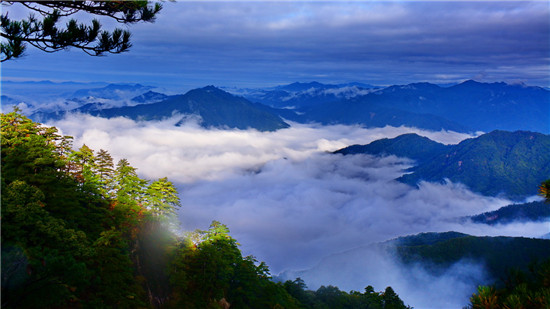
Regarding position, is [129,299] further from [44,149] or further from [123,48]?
[123,48]

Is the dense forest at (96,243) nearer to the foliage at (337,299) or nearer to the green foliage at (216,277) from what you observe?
the green foliage at (216,277)

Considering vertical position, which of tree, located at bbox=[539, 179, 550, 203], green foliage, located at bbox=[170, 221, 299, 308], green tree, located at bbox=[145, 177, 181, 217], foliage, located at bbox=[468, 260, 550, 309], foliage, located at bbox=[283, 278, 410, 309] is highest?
tree, located at bbox=[539, 179, 550, 203]

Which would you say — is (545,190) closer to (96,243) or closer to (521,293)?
(521,293)

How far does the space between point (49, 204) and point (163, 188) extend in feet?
44.3

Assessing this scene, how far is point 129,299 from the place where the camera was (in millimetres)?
26859

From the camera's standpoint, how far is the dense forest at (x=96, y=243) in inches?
670

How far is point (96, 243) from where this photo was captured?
2597 cm

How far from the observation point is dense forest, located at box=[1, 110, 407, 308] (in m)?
17.0

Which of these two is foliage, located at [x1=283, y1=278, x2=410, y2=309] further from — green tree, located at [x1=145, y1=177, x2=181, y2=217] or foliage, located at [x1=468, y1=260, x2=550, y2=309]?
foliage, located at [x1=468, y1=260, x2=550, y2=309]

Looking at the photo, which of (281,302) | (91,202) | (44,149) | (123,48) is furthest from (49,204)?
(281,302)

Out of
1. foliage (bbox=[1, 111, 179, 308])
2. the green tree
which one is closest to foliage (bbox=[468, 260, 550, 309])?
foliage (bbox=[1, 111, 179, 308])

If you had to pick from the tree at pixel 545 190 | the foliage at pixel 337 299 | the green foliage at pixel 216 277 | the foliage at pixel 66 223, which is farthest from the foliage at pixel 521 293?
the foliage at pixel 337 299

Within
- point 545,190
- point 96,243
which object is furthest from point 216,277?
point 545,190

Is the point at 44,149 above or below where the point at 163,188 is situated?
above
